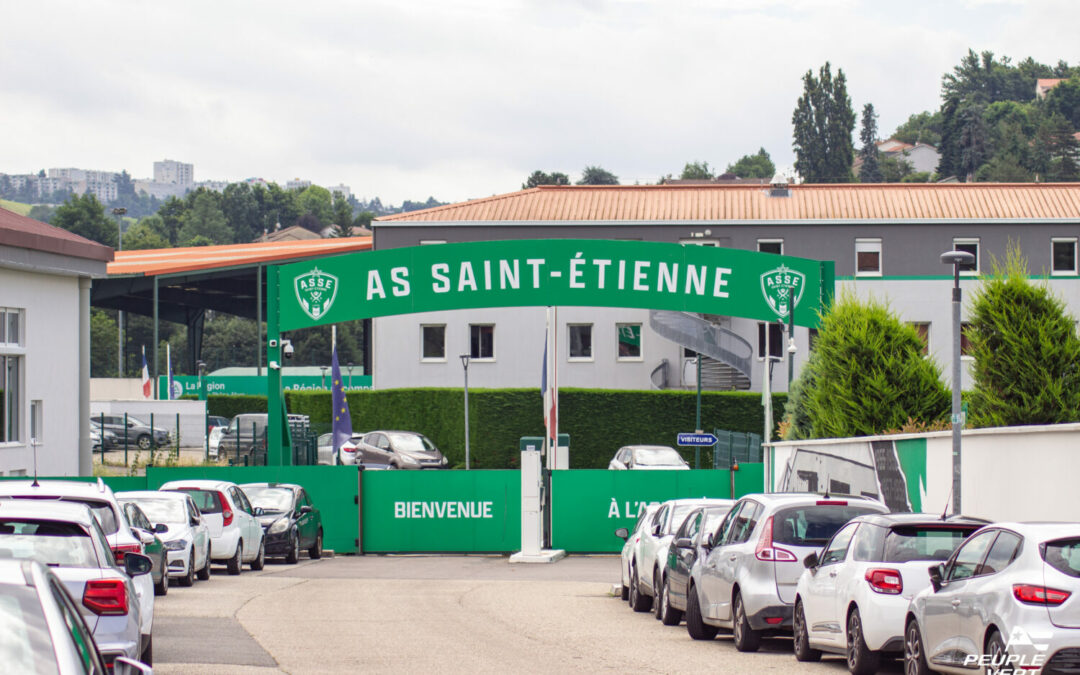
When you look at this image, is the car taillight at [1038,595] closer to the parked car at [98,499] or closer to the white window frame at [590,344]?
the parked car at [98,499]

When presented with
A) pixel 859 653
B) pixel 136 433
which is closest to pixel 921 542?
pixel 859 653

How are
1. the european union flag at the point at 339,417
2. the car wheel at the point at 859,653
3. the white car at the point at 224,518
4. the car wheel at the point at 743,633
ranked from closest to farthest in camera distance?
1. the car wheel at the point at 859,653
2. the car wheel at the point at 743,633
3. the white car at the point at 224,518
4. the european union flag at the point at 339,417

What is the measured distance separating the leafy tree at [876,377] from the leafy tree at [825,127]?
111m

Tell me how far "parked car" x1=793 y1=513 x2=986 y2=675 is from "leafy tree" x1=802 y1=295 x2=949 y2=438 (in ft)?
41.7

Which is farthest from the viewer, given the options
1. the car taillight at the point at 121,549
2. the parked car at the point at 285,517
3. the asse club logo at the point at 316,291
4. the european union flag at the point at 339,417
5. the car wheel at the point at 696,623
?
the european union flag at the point at 339,417

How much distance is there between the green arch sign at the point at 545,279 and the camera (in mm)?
30188

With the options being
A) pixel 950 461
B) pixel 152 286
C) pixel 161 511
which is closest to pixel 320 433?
pixel 152 286

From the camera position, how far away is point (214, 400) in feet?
217

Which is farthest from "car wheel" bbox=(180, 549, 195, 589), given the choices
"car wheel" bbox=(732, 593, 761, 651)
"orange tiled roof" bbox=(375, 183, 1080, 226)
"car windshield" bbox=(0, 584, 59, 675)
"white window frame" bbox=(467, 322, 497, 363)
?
"orange tiled roof" bbox=(375, 183, 1080, 226)

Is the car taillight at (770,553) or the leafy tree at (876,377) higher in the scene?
the leafy tree at (876,377)

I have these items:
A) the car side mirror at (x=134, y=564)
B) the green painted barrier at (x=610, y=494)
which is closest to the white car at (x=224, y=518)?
the green painted barrier at (x=610, y=494)

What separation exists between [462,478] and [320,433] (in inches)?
995

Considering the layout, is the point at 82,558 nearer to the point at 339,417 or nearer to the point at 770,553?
the point at 770,553

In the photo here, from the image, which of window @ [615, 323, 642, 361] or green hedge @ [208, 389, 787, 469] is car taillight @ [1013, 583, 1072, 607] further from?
window @ [615, 323, 642, 361]
